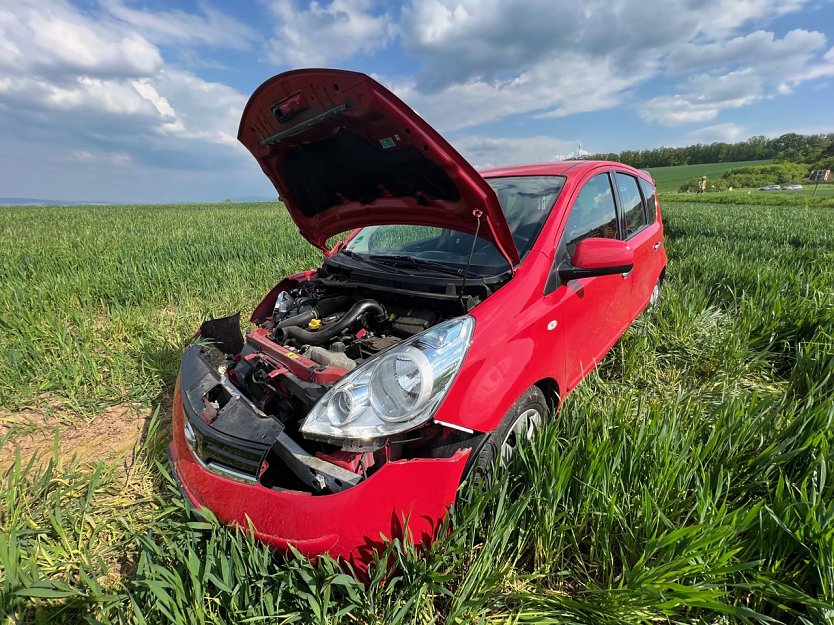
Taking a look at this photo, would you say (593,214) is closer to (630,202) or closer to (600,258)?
(600,258)

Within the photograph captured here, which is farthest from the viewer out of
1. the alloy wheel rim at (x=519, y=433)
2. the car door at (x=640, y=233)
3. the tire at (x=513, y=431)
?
the car door at (x=640, y=233)

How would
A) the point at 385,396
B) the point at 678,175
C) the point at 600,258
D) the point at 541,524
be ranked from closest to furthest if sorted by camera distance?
the point at 385,396 → the point at 541,524 → the point at 600,258 → the point at 678,175

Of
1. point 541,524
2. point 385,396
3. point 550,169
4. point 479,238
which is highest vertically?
point 550,169

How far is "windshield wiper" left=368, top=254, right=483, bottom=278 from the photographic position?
2082mm

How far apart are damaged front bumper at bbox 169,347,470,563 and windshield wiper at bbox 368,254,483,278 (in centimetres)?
94

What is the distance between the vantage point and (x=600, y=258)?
6.34 feet

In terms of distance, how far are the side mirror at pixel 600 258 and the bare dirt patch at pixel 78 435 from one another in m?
2.74

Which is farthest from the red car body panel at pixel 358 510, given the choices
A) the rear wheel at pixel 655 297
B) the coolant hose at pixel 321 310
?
the rear wheel at pixel 655 297

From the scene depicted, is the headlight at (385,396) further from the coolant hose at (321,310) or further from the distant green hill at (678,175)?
the distant green hill at (678,175)

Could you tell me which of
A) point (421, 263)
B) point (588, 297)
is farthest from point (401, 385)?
point (588, 297)

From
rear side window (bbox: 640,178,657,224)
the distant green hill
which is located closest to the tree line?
the distant green hill

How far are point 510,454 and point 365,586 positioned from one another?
804 mm

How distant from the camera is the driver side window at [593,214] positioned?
230cm

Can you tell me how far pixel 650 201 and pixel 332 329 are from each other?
353 centimetres
